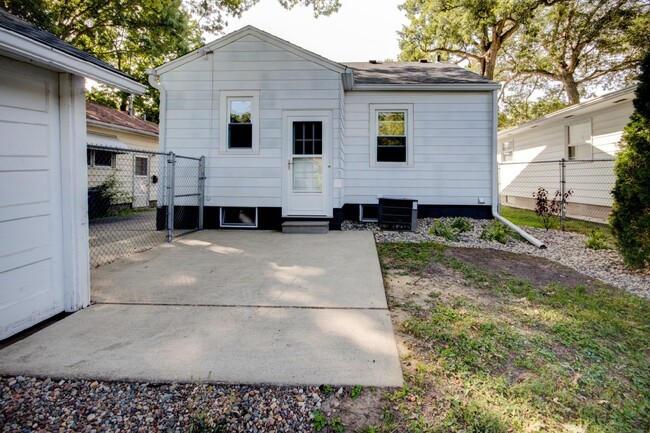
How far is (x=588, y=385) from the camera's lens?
208 centimetres

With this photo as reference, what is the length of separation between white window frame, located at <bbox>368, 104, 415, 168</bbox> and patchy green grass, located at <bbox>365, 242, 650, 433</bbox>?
523 cm

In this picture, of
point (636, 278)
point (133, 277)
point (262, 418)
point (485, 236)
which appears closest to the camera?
point (262, 418)

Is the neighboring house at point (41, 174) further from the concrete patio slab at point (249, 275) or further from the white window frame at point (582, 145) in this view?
the white window frame at point (582, 145)

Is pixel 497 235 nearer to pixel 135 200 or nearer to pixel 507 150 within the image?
pixel 507 150

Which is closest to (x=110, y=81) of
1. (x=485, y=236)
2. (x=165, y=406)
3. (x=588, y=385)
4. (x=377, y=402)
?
(x=165, y=406)

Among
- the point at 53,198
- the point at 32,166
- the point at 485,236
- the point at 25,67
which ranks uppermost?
the point at 25,67

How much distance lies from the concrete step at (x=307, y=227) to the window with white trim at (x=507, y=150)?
10.6m

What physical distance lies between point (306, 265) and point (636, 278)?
4214 millimetres

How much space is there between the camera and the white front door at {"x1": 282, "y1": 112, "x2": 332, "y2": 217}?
7359mm

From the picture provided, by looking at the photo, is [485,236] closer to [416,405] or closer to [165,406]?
[416,405]

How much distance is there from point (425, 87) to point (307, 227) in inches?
174

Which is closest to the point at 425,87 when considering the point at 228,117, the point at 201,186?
the point at 228,117

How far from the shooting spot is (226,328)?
2.78m

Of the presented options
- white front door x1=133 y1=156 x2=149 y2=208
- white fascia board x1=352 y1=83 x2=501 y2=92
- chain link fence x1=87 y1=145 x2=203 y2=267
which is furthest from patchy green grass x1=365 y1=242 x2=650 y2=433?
white front door x1=133 y1=156 x2=149 y2=208
